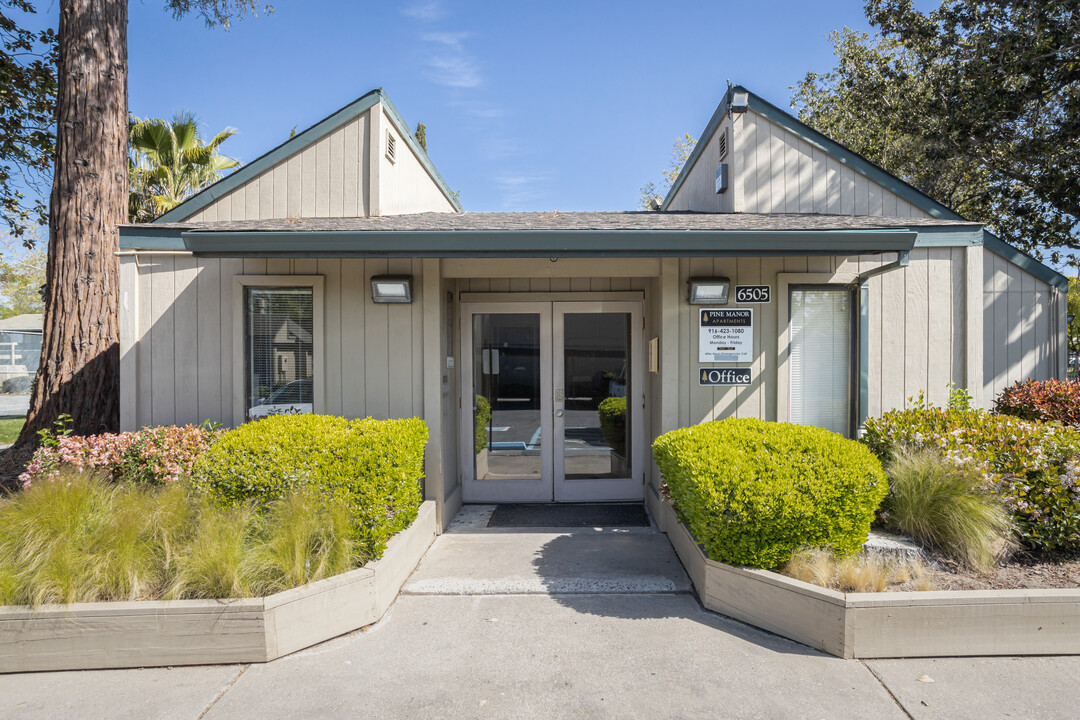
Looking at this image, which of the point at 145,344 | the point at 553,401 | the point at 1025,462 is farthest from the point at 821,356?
the point at 145,344

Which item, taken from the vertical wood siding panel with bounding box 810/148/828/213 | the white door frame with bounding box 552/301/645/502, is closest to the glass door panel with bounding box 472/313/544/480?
the white door frame with bounding box 552/301/645/502

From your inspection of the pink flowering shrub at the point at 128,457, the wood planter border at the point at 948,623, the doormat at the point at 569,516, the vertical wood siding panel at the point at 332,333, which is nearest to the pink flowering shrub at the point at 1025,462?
the wood planter border at the point at 948,623

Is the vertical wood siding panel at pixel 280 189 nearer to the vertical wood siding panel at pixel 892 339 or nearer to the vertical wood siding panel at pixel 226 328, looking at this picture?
the vertical wood siding panel at pixel 226 328

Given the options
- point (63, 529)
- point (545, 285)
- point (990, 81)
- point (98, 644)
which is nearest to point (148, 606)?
point (98, 644)

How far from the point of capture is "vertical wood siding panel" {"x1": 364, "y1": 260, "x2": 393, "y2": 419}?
5691mm

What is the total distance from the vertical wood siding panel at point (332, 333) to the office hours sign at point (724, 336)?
351 cm

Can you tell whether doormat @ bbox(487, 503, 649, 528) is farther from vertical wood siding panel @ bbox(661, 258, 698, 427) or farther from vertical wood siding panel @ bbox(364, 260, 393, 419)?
vertical wood siding panel @ bbox(364, 260, 393, 419)

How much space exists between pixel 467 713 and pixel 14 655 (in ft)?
8.70

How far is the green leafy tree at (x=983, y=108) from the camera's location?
9.24 meters

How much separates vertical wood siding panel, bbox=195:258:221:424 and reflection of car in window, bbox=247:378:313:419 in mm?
456

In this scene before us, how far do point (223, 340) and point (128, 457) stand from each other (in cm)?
135

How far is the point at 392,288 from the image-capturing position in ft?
18.1

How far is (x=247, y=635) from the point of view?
336 cm

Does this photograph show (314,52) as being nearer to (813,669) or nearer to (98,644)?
(98,644)
